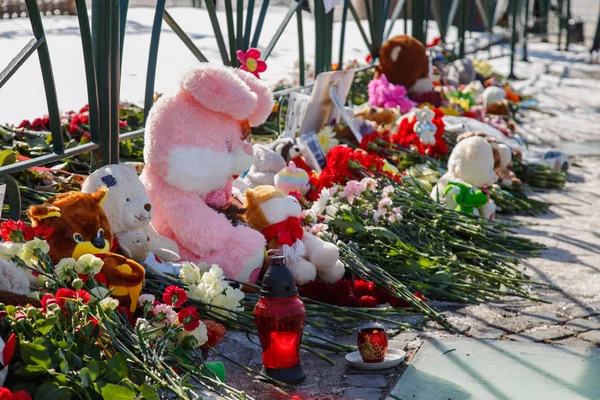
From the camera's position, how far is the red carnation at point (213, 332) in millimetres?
2861

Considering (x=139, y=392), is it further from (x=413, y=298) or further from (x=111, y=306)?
(x=413, y=298)

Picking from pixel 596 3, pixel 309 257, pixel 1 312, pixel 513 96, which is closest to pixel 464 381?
pixel 309 257

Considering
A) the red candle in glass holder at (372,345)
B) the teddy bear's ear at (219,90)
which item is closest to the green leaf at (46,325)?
the red candle in glass holder at (372,345)

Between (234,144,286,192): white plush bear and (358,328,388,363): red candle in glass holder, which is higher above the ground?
(234,144,286,192): white plush bear

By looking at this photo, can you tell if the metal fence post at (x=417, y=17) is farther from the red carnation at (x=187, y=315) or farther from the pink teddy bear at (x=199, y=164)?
the red carnation at (x=187, y=315)

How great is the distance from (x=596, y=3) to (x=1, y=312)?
1321 inches

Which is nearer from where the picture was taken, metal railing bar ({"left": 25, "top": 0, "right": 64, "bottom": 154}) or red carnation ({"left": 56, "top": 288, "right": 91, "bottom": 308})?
red carnation ({"left": 56, "top": 288, "right": 91, "bottom": 308})

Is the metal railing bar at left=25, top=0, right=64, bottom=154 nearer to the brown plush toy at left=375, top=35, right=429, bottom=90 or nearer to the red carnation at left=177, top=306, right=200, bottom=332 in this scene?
the red carnation at left=177, top=306, right=200, bottom=332

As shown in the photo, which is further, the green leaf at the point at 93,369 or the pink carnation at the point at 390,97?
the pink carnation at the point at 390,97

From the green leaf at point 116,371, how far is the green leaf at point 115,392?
0.32 feet

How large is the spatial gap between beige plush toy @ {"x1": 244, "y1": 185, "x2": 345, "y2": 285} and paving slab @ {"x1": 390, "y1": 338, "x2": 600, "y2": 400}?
58cm

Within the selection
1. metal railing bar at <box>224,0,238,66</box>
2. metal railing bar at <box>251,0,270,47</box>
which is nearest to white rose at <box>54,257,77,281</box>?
metal railing bar at <box>224,0,238,66</box>

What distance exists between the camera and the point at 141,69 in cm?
623

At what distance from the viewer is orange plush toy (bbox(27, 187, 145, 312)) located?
2727mm
